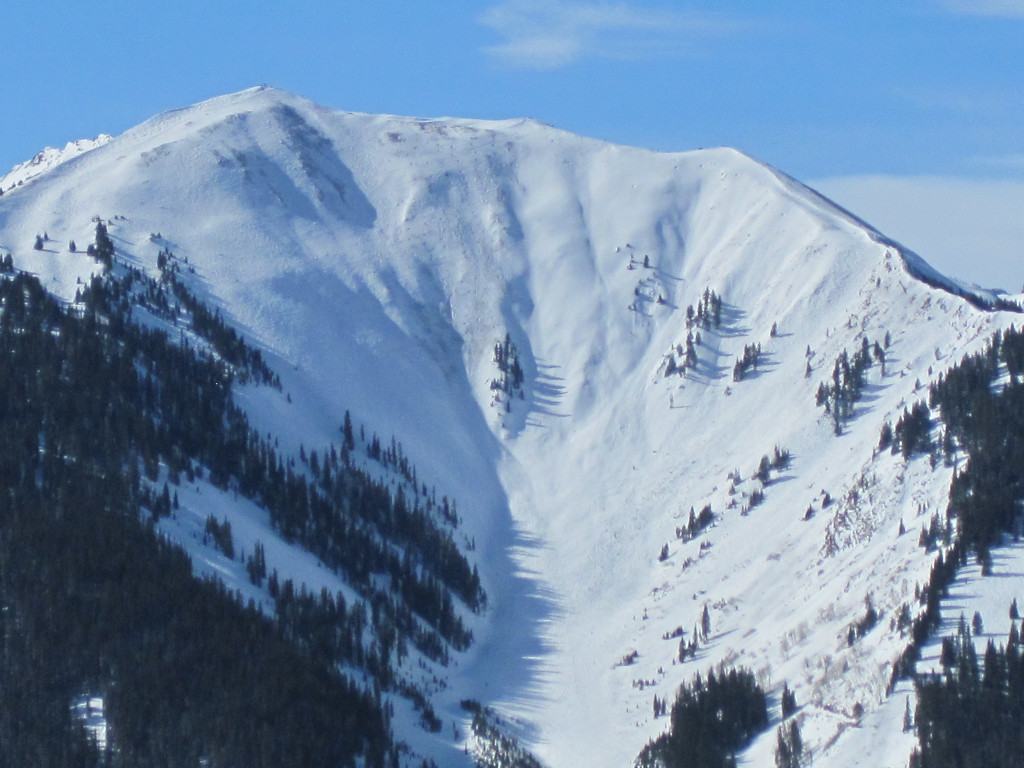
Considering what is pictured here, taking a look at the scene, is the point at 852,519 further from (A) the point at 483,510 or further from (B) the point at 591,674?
(A) the point at 483,510

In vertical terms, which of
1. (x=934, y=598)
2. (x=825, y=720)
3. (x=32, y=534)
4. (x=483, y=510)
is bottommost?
(x=825, y=720)

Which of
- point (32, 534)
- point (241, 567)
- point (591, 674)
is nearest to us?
point (32, 534)

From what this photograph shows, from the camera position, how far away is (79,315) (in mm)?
174125

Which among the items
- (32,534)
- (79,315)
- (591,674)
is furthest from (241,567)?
(79,315)

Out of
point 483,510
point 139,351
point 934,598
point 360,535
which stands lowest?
point 934,598

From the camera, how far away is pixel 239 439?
16462 cm

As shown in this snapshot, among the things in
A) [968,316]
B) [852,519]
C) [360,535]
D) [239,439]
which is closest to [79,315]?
[239,439]

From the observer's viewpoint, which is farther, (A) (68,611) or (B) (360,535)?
(B) (360,535)

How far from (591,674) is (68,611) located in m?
59.8

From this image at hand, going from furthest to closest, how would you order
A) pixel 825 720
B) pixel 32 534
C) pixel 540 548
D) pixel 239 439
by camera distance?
pixel 540 548
pixel 239 439
pixel 32 534
pixel 825 720

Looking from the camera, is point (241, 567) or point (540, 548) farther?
point (540, 548)

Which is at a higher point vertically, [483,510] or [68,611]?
[483,510]

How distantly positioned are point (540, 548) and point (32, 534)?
76322 millimetres

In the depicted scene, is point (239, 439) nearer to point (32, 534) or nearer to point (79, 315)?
point (79, 315)
